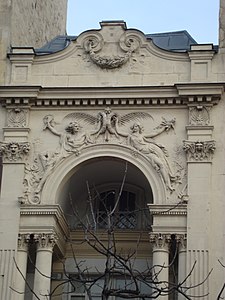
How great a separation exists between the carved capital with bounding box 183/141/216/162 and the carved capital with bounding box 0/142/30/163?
176 inches

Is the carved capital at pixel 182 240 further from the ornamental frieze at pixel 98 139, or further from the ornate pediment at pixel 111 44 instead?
the ornate pediment at pixel 111 44

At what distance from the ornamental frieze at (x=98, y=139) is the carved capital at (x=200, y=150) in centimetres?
60

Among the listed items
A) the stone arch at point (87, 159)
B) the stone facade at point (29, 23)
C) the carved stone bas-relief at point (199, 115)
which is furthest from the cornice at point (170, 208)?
the stone facade at point (29, 23)

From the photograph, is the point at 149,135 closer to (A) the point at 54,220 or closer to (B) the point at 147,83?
(B) the point at 147,83

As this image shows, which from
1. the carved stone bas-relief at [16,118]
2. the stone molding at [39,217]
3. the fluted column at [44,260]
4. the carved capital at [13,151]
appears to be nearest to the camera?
the fluted column at [44,260]

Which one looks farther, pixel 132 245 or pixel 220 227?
pixel 132 245

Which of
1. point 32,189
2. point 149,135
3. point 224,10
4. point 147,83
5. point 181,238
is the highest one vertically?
point 224,10

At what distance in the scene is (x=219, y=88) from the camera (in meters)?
24.2

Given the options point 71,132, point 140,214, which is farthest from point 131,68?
point 140,214

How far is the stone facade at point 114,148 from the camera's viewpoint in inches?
914

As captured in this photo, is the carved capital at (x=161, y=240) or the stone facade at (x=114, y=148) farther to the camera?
the stone facade at (x=114, y=148)

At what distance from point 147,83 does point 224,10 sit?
3427 millimetres

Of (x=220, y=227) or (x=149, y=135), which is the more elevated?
(x=149, y=135)

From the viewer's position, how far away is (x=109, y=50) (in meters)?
25.4
